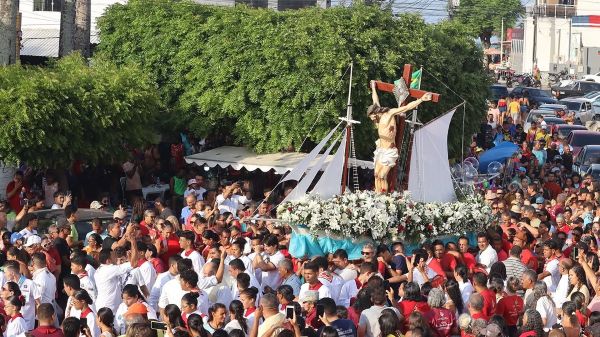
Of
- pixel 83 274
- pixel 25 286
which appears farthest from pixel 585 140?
pixel 25 286

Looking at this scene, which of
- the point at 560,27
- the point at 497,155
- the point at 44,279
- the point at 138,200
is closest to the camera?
the point at 44,279

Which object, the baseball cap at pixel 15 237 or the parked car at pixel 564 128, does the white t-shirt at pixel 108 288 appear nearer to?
the baseball cap at pixel 15 237

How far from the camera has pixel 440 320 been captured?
1246 cm

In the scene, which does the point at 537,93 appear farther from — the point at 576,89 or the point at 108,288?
the point at 108,288

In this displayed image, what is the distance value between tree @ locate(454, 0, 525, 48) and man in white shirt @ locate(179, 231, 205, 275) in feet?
221

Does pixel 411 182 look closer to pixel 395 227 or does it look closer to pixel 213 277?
pixel 395 227

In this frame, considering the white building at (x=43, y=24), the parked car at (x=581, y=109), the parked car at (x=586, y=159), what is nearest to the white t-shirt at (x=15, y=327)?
the parked car at (x=586, y=159)

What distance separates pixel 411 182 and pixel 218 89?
777 cm

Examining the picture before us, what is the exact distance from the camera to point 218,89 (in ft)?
87.9

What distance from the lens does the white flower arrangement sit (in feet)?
59.4

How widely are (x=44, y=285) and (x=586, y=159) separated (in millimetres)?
19177

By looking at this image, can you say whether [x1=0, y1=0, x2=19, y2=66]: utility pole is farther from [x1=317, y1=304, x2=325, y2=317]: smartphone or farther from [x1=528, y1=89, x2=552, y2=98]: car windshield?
[x1=528, y1=89, x2=552, y2=98]: car windshield

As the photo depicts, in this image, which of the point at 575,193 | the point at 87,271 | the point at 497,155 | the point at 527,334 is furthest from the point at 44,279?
the point at 497,155

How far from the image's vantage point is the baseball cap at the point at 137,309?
1238 cm
